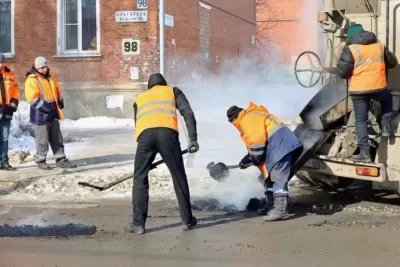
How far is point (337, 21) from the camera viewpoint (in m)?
8.81

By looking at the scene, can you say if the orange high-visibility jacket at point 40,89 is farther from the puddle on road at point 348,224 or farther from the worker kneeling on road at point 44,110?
the puddle on road at point 348,224

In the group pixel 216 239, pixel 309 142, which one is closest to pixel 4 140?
pixel 309 142

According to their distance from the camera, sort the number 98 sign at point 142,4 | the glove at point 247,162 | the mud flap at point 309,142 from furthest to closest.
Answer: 1. the number 98 sign at point 142,4
2. the mud flap at point 309,142
3. the glove at point 247,162

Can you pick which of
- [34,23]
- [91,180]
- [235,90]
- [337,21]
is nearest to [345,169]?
[337,21]

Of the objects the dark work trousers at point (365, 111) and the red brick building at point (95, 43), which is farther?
the red brick building at point (95, 43)

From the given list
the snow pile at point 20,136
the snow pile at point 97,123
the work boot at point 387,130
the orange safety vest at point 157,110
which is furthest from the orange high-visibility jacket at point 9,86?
the snow pile at point 97,123

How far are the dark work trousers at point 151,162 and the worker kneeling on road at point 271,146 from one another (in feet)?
2.88

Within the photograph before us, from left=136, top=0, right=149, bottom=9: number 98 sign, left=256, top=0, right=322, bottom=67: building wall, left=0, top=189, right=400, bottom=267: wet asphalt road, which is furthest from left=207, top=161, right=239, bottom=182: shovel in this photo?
left=256, top=0, right=322, bottom=67: building wall

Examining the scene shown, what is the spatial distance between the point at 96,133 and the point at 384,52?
1016 cm

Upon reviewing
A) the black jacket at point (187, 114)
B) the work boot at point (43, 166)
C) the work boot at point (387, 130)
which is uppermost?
the black jacket at point (187, 114)

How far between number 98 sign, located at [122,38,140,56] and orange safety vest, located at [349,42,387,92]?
12.2 metres

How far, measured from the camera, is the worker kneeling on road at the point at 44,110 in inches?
435

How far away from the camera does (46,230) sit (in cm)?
689

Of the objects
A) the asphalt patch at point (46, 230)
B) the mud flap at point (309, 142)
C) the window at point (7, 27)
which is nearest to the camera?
the asphalt patch at point (46, 230)
